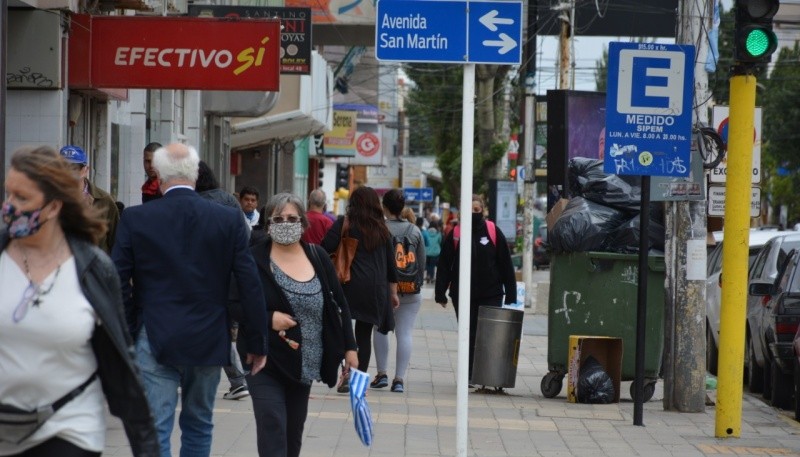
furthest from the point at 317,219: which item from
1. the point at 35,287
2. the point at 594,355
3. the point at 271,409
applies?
the point at 35,287

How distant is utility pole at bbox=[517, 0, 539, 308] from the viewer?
1112 inches

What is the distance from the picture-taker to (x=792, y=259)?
13.9m

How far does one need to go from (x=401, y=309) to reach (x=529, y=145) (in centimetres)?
1609

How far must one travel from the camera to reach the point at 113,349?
450 cm

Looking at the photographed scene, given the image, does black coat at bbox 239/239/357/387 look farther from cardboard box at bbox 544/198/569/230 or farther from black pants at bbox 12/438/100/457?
cardboard box at bbox 544/198/569/230

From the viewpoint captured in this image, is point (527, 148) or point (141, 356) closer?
point (141, 356)

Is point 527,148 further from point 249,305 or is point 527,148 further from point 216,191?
point 249,305

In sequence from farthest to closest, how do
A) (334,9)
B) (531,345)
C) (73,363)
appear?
1. (334,9)
2. (531,345)
3. (73,363)

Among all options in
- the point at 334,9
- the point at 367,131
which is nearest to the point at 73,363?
the point at 334,9

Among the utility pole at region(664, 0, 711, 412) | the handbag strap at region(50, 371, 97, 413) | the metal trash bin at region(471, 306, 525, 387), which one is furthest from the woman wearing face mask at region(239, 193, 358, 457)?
the metal trash bin at region(471, 306, 525, 387)

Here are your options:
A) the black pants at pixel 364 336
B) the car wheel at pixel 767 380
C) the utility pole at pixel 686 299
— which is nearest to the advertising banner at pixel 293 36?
the car wheel at pixel 767 380

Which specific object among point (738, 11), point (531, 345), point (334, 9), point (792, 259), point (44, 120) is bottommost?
point (531, 345)

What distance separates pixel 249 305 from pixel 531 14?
23848mm

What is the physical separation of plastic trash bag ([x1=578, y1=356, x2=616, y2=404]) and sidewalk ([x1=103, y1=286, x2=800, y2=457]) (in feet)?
0.51
